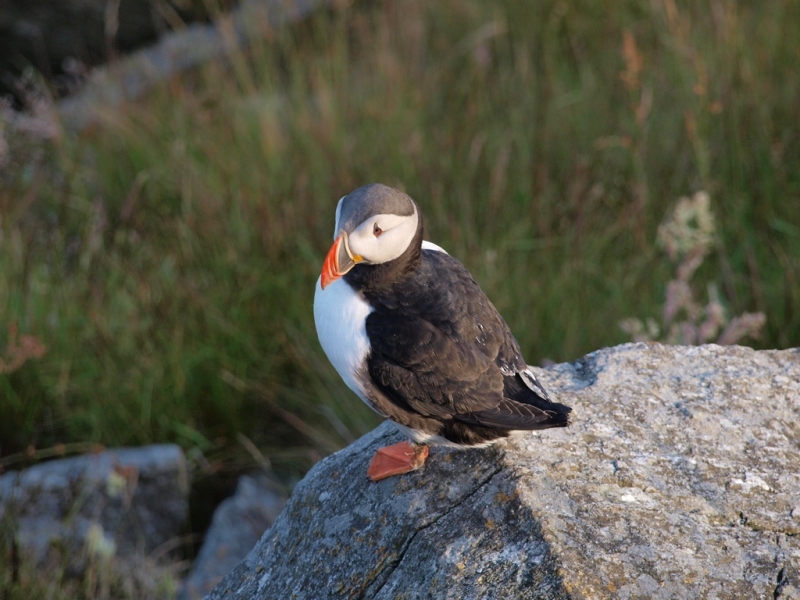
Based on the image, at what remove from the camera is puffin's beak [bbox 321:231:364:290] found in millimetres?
2115

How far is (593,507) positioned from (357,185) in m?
2.83

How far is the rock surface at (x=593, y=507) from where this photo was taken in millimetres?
1869

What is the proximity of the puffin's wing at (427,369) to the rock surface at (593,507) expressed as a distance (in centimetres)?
19

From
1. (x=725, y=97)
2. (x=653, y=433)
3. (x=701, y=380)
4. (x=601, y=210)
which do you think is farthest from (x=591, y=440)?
(x=725, y=97)

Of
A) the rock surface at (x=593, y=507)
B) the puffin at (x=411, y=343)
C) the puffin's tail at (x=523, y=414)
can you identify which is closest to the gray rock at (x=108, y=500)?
the rock surface at (x=593, y=507)

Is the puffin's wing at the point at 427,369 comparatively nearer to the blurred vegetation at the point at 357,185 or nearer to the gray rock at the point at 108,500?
the blurred vegetation at the point at 357,185

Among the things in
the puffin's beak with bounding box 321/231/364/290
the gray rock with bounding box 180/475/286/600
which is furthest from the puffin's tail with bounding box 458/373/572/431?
the gray rock with bounding box 180/475/286/600

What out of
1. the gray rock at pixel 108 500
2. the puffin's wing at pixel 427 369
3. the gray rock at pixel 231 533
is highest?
the puffin's wing at pixel 427 369

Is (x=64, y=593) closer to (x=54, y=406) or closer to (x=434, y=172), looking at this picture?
(x=54, y=406)

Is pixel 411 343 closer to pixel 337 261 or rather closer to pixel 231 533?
pixel 337 261

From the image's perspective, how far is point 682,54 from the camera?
470 centimetres

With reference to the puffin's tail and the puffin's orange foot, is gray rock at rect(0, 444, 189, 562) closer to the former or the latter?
the puffin's orange foot

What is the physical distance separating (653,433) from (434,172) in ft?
8.37

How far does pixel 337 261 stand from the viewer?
2.12 m
